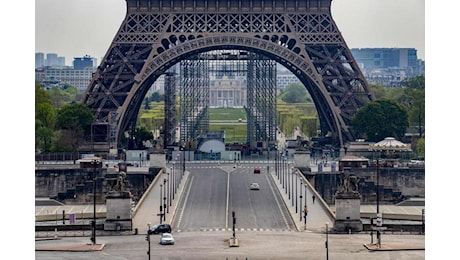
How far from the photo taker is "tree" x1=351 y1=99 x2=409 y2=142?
78.8m

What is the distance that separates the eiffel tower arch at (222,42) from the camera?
78938mm

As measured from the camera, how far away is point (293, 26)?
79.2 metres

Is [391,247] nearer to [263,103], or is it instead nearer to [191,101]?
[263,103]

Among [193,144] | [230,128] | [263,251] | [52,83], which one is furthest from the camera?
[52,83]

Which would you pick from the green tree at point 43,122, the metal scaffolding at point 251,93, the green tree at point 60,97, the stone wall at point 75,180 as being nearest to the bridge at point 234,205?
the stone wall at point 75,180

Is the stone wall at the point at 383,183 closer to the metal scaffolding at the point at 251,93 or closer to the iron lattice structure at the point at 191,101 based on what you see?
the metal scaffolding at the point at 251,93

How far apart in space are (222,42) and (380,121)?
12895mm

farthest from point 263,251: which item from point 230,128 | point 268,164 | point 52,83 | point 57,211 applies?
point 52,83

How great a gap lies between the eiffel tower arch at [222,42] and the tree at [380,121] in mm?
994

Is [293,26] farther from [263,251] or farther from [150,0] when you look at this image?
[263,251]

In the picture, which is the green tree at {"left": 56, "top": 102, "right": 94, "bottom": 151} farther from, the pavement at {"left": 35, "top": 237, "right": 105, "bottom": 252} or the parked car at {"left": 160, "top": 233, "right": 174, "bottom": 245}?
the pavement at {"left": 35, "top": 237, "right": 105, "bottom": 252}

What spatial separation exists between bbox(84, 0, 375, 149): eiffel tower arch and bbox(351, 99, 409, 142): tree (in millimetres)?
994

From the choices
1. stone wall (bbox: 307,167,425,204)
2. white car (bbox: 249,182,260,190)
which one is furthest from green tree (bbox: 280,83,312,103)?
white car (bbox: 249,182,260,190)
